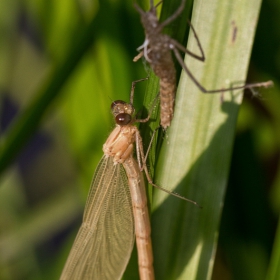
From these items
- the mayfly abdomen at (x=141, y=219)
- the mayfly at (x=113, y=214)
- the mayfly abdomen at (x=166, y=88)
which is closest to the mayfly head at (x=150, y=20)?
the mayfly abdomen at (x=166, y=88)

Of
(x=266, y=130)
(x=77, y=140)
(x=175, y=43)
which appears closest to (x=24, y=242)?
(x=77, y=140)

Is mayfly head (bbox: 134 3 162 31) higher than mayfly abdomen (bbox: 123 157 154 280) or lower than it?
higher

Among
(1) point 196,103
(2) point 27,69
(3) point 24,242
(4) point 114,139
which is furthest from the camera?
(2) point 27,69

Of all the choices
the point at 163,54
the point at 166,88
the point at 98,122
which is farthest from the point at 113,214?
the point at 163,54

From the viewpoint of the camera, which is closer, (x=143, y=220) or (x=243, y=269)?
(x=143, y=220)

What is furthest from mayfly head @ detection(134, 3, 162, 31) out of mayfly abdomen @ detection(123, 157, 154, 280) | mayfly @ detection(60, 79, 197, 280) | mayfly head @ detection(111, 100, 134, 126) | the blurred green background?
mayfly abdomen @ detection(123, 157, 154, 280)

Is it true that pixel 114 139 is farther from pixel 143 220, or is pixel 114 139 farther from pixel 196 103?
pixel 196 103

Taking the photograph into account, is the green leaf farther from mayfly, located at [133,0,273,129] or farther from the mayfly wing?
the mayfly wing

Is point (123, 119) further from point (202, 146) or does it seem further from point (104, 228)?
point (104, 228)
